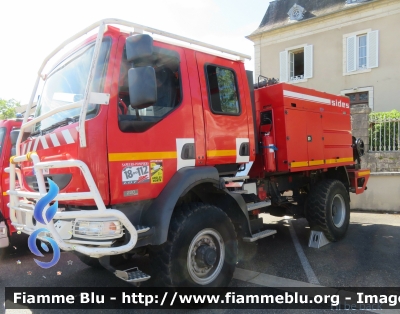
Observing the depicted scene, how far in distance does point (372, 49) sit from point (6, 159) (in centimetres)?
1702

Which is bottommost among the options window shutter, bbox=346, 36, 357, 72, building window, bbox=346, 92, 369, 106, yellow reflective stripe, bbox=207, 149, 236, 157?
yellow reflective stripe, bbox=207, 149, 236, 157

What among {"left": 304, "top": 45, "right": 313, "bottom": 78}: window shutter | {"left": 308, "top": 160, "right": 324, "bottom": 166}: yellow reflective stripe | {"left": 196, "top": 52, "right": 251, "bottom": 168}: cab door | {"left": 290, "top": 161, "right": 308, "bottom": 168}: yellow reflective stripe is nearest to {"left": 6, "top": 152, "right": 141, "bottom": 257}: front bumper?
{"left": 196, "top": 52, "right": 251, "bottom": 168}: cab door

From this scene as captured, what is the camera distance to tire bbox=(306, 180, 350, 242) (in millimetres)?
5391

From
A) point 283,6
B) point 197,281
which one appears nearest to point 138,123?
point 197,281

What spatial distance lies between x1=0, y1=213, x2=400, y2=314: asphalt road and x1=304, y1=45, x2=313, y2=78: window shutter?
13962 mm

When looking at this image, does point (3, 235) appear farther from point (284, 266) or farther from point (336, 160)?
point (336, 160)

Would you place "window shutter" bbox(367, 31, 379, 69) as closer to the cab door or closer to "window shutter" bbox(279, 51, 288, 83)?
"window shutter" bbox(279, 51, 288, 83)

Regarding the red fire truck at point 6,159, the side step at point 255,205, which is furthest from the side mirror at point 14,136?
the side step at point 255,205

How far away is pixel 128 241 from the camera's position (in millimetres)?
2807

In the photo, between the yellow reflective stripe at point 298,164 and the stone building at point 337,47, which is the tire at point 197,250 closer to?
the yellow reflective stripe at point 298,164

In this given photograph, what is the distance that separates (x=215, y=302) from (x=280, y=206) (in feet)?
8.38

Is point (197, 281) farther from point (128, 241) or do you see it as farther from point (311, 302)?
point (311, 302)

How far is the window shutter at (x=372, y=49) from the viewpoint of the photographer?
53.5ft

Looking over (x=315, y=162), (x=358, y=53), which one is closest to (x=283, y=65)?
(x=358, y=53)
